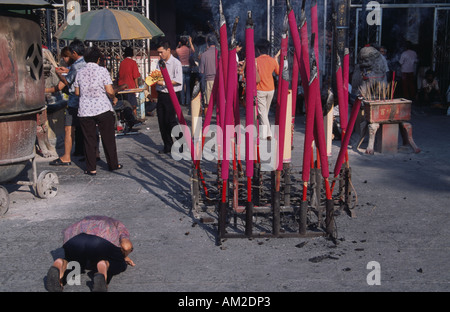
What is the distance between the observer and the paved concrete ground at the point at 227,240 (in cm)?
473

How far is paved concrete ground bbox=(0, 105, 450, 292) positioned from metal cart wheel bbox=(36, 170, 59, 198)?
13 centimetres

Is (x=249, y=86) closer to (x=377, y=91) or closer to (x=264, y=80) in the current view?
(x=264, y=80)

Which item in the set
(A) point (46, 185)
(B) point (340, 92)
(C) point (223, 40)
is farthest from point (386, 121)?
(A) point (46, 185)

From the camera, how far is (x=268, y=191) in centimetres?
730

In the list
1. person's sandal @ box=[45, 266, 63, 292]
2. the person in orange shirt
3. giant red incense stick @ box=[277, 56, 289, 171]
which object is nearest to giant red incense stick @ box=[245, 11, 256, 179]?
giant red incense stick @ box=[277, 56, 289, 171]

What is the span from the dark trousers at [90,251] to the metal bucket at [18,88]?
249cm

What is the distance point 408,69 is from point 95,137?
37.0ft

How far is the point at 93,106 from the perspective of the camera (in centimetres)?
845

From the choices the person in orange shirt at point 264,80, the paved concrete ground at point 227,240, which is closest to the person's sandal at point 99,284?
the paved concrete ground at point 227,240

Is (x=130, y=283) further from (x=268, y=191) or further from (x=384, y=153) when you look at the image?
(x=384, y=153)

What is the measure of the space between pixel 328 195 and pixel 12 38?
13.4 ft

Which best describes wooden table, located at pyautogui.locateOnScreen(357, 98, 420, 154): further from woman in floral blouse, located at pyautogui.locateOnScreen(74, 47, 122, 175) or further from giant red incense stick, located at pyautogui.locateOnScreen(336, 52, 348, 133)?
woman in floral blouse, located at pyautogui.locateOnScreen(74, 47, 122, 175)

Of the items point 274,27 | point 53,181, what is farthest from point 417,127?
point 53,181

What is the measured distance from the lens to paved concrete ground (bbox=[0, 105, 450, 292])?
4727mm
